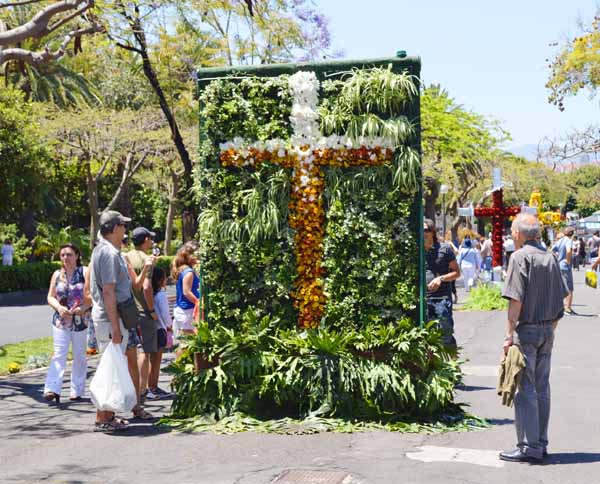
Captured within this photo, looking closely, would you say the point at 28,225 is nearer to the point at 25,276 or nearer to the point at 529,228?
the point at 25,276

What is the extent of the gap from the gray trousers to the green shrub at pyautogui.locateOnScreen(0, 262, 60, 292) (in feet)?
81.7

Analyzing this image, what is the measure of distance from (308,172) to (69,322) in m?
3.09

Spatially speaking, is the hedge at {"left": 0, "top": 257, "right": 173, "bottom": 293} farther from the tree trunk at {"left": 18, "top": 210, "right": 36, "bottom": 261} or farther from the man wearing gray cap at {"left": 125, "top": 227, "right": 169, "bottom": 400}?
the man wearing gray cap at {"left": 125, "top": 227, "right": 169, "bottom": 400}

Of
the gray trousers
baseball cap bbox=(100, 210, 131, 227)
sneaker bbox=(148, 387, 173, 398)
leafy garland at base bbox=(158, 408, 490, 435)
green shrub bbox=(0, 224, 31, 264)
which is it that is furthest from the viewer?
green shrub bbox=(0, 224, 31, 264)

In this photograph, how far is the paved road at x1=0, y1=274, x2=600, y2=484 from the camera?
6.51 meters

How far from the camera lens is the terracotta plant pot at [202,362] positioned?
8547 millimetres

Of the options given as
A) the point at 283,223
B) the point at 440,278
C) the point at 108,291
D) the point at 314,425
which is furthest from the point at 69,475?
Result: the point at 440,278

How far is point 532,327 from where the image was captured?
6.89 metres

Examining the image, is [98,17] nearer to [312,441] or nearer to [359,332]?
[359,332]

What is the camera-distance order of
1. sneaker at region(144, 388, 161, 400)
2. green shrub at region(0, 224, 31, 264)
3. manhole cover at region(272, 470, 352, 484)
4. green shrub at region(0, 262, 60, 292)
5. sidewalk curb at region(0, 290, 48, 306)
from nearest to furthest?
manhole cover at region(272, 470, 352, 484)
sneaker at region(144, 388, 161, 400)
sidewalk curb at region(0, 290, 48, 306)
green shrub at region(0, 262, 60, 292)
green shrub at region(0, 224, 31, 264)

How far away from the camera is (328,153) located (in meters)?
8.64

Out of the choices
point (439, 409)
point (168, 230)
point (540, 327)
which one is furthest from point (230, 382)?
point (168, 230)

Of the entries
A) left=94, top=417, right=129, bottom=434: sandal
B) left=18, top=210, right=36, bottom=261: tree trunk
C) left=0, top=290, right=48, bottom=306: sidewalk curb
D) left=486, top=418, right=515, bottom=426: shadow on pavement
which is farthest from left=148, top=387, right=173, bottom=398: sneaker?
left=18, top=210, right=36, bottom=261: tree trunk

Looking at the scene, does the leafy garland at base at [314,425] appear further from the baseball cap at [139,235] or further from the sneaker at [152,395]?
Result: the baseball cap at [139,235]
